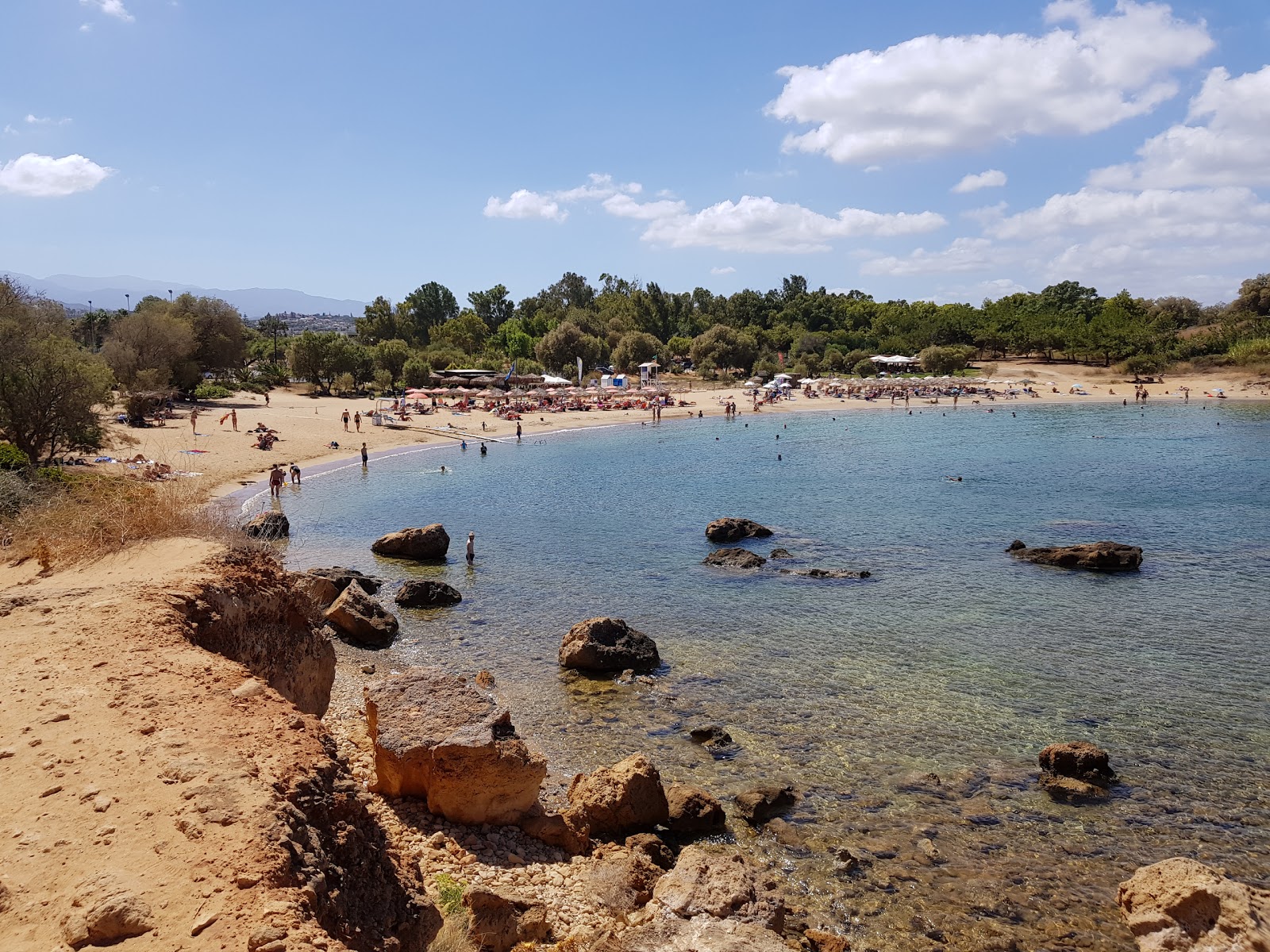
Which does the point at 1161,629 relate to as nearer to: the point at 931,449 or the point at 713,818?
the point at 713,818

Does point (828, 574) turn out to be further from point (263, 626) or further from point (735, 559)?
point (263, 626)

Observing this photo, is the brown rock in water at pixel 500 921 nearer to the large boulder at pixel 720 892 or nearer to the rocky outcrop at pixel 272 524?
the large boulder at pixel 720 892

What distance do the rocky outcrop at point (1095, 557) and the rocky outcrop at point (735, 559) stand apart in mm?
8983

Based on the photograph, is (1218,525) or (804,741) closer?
(804,741)

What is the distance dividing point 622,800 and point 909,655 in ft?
32.8

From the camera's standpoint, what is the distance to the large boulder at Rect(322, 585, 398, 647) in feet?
64.5

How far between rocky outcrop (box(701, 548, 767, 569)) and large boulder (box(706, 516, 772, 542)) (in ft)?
8.96

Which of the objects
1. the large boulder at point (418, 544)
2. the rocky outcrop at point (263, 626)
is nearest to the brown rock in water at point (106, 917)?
the rocky outcrop at point (263, 626)

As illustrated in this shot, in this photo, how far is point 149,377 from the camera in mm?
55781

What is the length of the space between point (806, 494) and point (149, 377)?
1727 inches

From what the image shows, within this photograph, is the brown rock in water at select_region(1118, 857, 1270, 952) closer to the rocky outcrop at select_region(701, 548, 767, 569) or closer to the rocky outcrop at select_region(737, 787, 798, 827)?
the rocky outcrop at select_region(737, 787, 798, 827)

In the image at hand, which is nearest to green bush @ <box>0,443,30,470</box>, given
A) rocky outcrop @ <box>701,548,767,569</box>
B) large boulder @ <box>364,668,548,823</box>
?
large boulder @ <box>364,668,548,823</box>

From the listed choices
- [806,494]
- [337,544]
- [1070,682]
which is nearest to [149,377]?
[337,544]

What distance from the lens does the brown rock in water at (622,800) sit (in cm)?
1121
